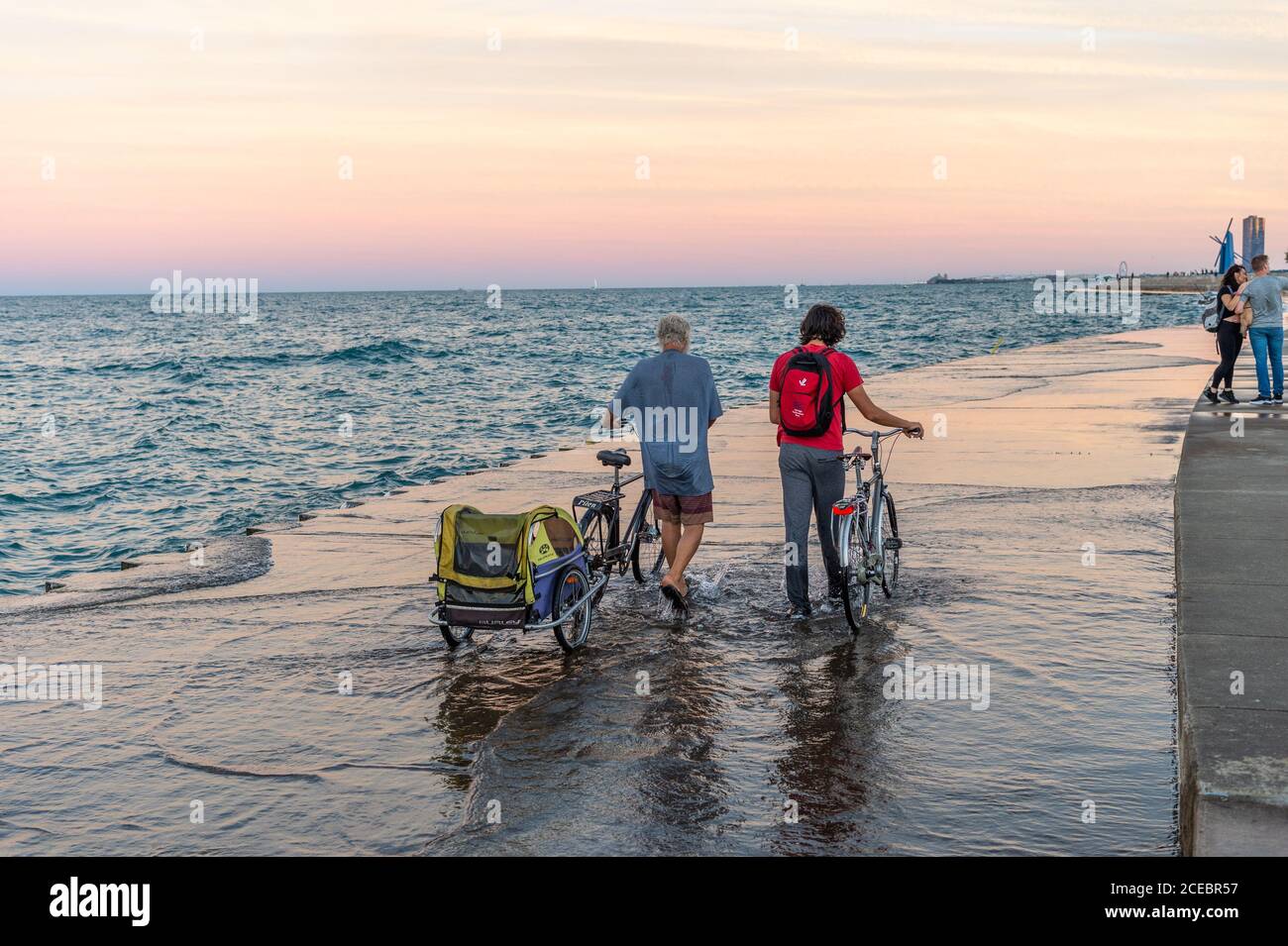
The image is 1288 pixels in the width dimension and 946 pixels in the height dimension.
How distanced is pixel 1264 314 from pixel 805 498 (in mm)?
10942

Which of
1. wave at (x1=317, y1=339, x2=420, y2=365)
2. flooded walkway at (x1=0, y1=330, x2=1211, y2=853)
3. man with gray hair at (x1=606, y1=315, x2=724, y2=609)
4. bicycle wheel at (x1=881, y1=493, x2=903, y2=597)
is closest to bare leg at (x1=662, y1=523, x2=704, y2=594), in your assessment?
man with gray hair at (x1=606, y1=315, x2=724, y2=609)

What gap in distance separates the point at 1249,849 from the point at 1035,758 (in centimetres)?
148

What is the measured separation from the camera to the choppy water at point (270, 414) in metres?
19.0

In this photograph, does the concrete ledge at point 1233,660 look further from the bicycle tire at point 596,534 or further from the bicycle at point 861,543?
the bicycle tire at point 596,534

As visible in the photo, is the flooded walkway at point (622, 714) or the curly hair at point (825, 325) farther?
the curly hair at point (825, 325)

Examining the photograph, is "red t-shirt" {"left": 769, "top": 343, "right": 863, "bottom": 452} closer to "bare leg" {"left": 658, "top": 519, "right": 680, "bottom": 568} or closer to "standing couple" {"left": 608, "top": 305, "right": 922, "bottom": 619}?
"standing couple" {"left": 608, "top": 305, "right": 922, "bottom": 619}

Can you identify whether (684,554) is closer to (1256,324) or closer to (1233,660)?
(1233,660)

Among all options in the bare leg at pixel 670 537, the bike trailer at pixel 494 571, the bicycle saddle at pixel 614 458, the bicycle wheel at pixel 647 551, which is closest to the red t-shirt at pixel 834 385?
the bare leg at pixel 670 537

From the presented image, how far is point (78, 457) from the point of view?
84.7ft

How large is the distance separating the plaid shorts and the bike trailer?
4.60 ft

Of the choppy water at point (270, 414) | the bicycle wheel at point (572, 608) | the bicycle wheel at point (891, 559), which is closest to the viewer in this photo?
the bicycle wheel at point (572, 608)

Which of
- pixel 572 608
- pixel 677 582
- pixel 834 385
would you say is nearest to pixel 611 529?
pixel 677 582

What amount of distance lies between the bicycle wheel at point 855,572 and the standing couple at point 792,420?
18 centimetres
